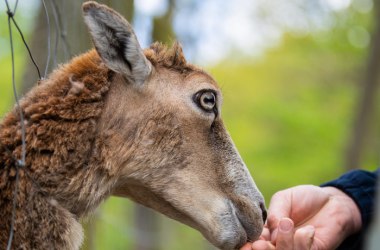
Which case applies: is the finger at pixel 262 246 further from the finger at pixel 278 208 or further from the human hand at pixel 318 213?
the finger at pixel 278 208

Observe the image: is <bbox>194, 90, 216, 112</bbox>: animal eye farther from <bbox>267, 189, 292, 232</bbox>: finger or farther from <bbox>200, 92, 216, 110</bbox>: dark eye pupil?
<bbox>267, 189, 292, 232</bbox>: finger

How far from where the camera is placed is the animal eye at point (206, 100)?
4613 millimetres

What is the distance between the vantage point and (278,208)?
16.3 feet

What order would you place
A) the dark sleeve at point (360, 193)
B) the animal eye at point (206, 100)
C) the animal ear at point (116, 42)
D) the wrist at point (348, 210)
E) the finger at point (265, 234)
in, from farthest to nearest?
the dark sleeve at point (360, 193), the wrist at point (348, 210), the finger at point (265, 234), the animal eye at point (206, 100), the animal ear at point (116, 42)

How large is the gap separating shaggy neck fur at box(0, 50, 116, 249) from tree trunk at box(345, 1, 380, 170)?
11601mm

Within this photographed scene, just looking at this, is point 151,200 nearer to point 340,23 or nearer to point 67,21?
point 67,21

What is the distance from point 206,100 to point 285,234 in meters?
1.07

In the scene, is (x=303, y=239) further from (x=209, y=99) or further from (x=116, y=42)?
(x=116, y=42)

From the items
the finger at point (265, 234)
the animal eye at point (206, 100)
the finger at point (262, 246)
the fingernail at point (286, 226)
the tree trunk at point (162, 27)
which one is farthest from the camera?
the tree trunk at point (162, 27)

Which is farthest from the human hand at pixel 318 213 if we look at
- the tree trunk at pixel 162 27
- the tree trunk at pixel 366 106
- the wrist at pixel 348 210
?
the tree trunk at pixel 366 106

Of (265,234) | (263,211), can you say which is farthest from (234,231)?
(265,234)

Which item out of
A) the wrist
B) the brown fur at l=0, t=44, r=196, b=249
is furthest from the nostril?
the brown fur at l=0, t=44, r=196, b=249

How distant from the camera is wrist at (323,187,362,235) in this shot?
5246 mm

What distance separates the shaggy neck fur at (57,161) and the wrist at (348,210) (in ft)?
6.54
